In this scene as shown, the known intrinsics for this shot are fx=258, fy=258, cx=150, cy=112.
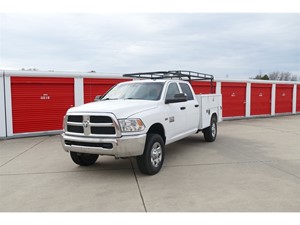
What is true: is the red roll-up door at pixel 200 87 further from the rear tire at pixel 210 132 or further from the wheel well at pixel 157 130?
the wheel well at pixel 157 130

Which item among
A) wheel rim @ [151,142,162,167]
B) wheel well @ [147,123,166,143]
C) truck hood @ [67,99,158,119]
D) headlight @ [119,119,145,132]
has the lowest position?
wheel rim @ [151,142,162,167]

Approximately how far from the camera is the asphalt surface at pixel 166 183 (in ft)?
13.0

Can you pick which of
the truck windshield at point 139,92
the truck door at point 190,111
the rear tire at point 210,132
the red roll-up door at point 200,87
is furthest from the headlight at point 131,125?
the red roll-up door at point 200,87

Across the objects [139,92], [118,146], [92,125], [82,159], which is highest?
[139,92]

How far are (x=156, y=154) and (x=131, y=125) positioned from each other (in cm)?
100

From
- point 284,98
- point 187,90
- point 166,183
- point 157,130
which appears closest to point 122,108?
point 157,130

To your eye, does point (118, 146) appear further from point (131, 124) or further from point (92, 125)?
point (92, 125)

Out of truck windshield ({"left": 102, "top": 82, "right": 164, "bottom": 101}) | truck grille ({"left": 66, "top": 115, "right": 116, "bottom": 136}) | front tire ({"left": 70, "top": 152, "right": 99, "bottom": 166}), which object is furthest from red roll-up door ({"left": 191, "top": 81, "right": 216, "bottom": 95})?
truck grille ({"left": 66, "top": 115, "right": 116, "bottom": 136})

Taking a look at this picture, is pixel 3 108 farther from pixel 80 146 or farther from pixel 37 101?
pixel 80 146

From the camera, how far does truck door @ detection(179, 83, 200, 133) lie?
7.06 m

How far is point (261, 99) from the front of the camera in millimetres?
19469

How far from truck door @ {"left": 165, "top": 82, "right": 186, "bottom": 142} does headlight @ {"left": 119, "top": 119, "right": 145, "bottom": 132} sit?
1048 millimetres

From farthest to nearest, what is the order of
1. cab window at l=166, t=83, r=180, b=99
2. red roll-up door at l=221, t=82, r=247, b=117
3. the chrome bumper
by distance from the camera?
red roll-up door at l=221, t=82, r=247, b=117 → cab window at l=166, t=83, r=180, b=99 → the chrome bumper

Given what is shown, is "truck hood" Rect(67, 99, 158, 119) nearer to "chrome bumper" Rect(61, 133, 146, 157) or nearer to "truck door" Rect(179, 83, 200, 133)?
"chrome bumper" Rect(61, 133, 146, 157)
